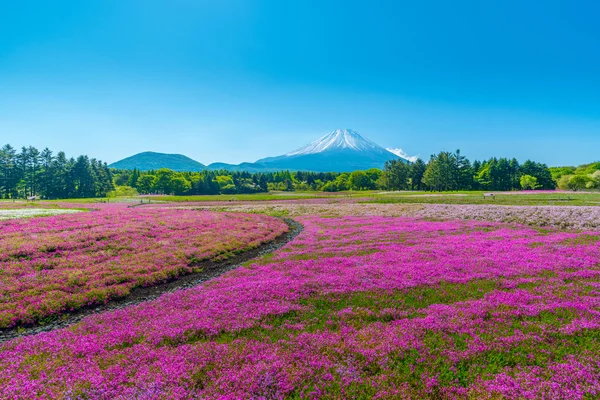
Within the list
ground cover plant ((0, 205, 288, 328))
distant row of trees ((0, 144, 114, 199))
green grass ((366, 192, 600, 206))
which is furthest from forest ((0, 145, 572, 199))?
ground cover plant ((0, 205, 288, 328))

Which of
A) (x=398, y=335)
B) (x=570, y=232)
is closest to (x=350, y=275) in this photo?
(x=398, y=335)

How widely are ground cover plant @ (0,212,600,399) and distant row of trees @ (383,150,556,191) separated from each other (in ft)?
392

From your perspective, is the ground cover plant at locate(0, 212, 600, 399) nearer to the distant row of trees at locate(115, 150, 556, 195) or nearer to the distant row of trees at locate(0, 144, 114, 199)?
the distant row of trees at locate(115, 150, 556, 195)

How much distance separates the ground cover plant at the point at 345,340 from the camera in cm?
683

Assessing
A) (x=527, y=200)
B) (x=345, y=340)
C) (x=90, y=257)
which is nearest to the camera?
(x=345, y=340)

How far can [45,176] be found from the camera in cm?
12000

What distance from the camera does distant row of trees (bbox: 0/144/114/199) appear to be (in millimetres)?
112938

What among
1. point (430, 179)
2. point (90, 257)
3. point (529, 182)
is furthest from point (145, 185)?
point (529, 182)

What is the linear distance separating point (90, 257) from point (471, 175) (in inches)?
5978

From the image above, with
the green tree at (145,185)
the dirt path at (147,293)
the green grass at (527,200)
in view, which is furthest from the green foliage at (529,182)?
the green tree at (145,185)

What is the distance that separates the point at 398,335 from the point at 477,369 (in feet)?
7.23

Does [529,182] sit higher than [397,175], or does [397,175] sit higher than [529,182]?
[397,175]

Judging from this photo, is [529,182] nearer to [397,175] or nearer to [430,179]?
[430,179]

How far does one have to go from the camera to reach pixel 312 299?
12.1 metres
